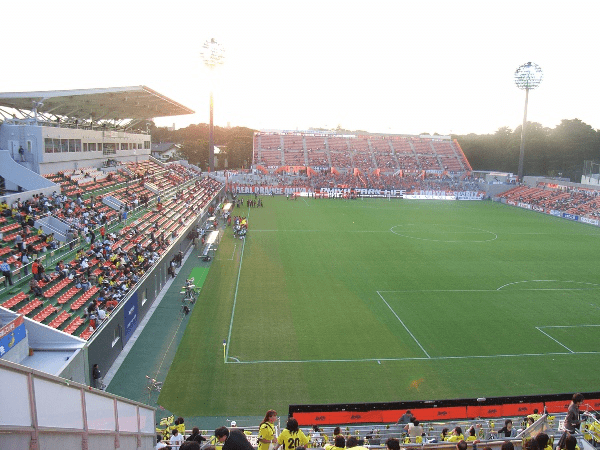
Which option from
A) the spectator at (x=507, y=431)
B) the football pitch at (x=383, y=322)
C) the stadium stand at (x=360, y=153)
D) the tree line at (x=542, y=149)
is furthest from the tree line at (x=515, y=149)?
the spectator at (x=507, y=431)

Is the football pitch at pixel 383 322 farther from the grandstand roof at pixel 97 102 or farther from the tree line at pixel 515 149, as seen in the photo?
the tree line at pixel 515 149

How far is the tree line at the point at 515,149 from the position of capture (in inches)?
2822

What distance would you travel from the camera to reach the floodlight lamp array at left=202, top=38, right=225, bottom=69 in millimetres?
52438

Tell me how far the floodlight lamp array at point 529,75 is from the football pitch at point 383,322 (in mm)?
32663

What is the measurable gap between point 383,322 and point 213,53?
43.7 metres

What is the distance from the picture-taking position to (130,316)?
15805mm

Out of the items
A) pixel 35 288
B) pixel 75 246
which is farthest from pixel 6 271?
pixel 75 246

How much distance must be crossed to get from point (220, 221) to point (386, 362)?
2737 centimetres

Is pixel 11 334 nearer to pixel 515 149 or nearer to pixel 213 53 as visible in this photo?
pixel 213 53

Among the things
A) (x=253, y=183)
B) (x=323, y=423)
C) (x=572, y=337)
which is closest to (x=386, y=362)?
(x=323, y=423)

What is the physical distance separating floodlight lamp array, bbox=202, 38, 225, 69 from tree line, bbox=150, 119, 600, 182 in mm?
27593

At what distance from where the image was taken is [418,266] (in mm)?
26047

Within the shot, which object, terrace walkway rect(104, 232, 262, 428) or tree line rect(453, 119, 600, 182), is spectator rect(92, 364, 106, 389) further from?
tree line rect(453, 119, 600, 182)

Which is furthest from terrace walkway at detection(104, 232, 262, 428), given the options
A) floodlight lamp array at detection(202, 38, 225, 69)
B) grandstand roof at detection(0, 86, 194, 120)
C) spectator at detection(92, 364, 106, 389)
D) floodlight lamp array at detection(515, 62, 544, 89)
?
floodlight lamp array at detection(515, 62, 544, 89)
